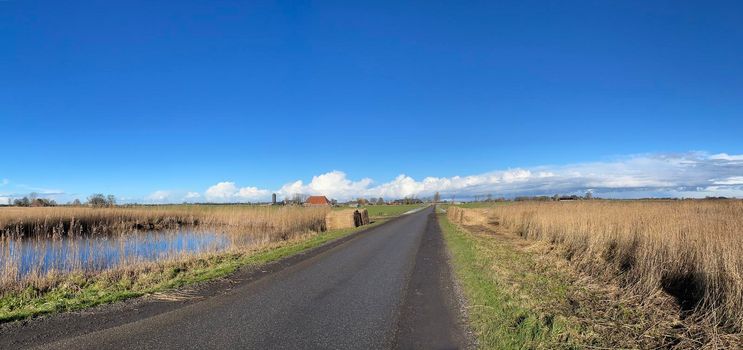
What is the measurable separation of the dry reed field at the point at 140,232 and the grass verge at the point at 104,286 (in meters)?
1.56

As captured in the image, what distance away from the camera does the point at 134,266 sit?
13344mm

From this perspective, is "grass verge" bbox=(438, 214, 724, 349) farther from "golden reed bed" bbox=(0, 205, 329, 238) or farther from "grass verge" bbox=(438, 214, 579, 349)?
"golden reed bed" bbox=(0, 205, 329, 238)

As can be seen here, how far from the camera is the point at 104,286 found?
10.3 metres

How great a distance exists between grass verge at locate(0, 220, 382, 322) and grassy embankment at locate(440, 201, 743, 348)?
680cm

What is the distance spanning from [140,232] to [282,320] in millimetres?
29645

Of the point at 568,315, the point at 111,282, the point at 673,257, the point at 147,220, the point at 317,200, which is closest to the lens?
the point at 568,315

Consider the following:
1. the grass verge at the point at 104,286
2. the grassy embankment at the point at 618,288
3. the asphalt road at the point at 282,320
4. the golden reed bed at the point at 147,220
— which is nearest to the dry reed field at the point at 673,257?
the grassy embankment at the point at 618,288

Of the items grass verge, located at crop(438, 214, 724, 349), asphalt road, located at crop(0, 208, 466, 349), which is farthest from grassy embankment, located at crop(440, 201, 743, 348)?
asphalt road, located at crop(0, 208, 466, 349)

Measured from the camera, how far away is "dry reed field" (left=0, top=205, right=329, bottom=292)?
16797 millimetres

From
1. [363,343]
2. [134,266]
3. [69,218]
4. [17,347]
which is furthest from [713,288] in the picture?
[69,218]

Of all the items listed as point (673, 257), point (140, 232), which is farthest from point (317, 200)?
point (673, 257)

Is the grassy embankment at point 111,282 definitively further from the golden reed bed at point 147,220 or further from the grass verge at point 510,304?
the golden reed bed at point 147,220

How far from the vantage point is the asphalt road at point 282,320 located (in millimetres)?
5730

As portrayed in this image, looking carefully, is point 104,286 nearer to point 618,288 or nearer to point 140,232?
point 618,288
